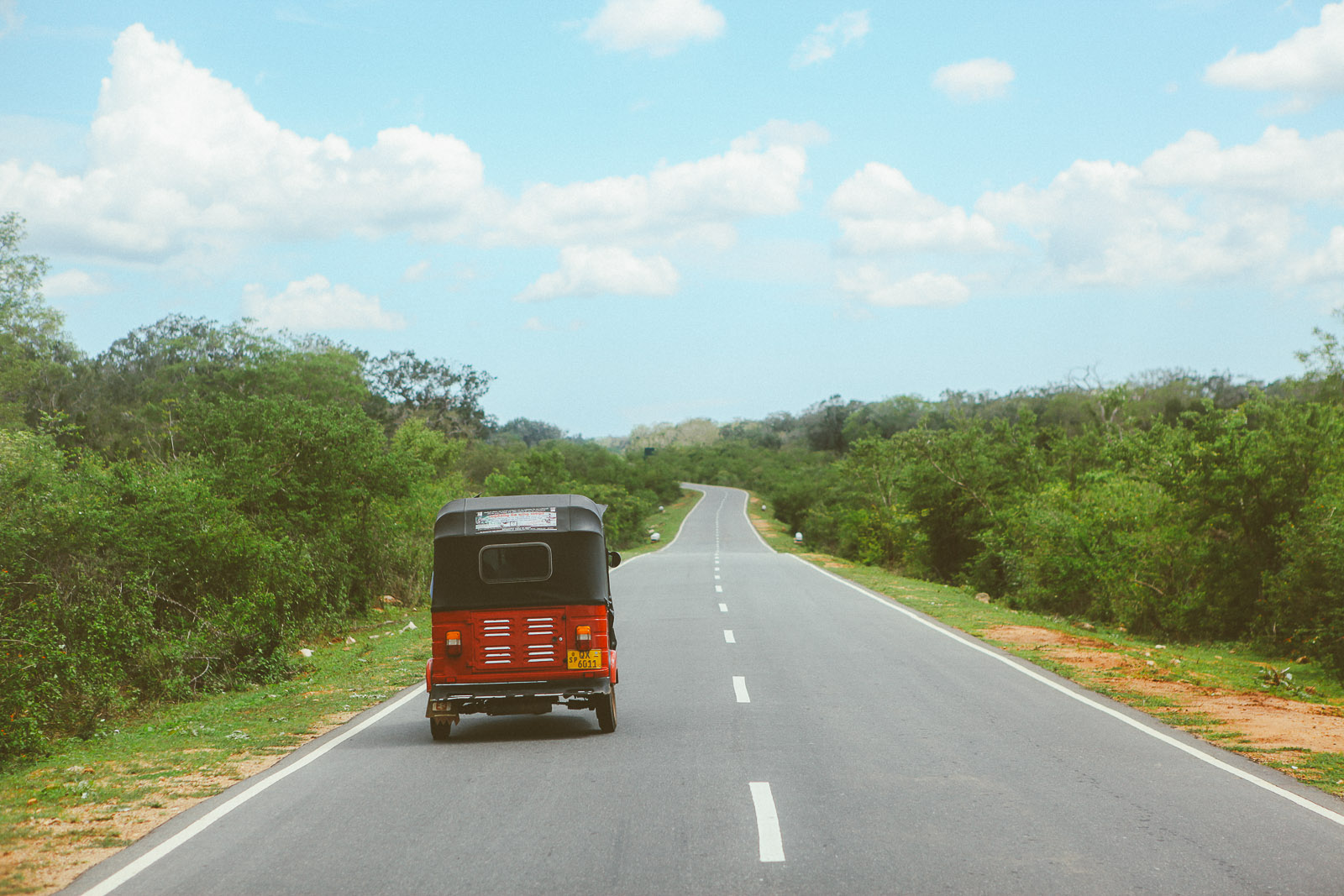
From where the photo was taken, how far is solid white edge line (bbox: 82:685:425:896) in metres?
6.33

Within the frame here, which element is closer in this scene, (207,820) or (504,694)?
(207,820)

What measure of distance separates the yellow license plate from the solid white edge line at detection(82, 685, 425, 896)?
2.39m

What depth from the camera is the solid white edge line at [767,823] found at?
6.69 m

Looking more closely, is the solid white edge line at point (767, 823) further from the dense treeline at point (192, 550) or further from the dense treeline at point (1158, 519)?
the dense treeline at point (1158, 519)

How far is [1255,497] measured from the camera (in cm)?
2331

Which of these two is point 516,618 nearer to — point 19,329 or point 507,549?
point 507,549

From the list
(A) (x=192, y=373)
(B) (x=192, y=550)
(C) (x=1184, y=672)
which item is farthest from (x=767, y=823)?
(A) (x=192, y=373)

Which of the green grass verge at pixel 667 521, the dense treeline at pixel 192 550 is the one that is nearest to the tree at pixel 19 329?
the dense treeline at pixel 192 550

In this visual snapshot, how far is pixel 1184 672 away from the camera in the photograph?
1706 cm

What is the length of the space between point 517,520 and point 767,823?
4.90 metres

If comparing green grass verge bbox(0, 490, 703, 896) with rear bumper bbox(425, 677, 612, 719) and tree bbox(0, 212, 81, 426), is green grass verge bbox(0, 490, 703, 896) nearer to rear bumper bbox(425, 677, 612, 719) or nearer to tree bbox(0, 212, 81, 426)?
rear bumper bbox(425, 677, 612, 719)

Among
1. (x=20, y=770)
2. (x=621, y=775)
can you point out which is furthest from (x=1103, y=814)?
(x=20, y=770)

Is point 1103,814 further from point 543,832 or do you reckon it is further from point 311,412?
point 311,412

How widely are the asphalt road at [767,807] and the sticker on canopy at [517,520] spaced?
2126 millimetres
